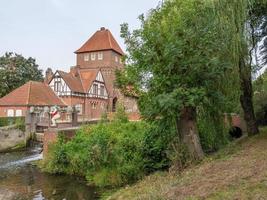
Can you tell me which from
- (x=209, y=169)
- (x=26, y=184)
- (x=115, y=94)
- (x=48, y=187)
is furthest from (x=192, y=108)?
(x=115, y=94)

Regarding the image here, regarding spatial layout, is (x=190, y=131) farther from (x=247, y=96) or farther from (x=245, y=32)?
(x=245, y=32)

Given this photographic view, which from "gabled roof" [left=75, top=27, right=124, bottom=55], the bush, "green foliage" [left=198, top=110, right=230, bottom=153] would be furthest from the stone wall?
"gabled roof" [left=75, top=27, right=124, bottom=55]

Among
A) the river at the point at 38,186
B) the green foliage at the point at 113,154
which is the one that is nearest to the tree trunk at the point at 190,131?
the green foliage at the point at 113,154

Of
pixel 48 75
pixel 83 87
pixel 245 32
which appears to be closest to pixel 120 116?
pixel 245 32

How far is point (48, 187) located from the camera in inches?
490

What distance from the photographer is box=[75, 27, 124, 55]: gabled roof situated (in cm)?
5042

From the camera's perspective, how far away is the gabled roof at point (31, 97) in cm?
3546

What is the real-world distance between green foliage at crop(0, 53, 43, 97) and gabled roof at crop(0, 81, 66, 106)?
31.6ft

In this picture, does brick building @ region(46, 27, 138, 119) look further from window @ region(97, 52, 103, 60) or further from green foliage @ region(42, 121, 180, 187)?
green foliage @ region(42, 121, 180, 187)

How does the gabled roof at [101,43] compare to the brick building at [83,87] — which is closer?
the brick building at [83,87]

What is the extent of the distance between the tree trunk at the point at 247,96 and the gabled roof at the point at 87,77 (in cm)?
3407

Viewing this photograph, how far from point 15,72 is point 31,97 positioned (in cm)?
1605

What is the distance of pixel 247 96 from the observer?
38.6 ft

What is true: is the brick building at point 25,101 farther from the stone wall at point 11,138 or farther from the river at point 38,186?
the river at point 38,186
